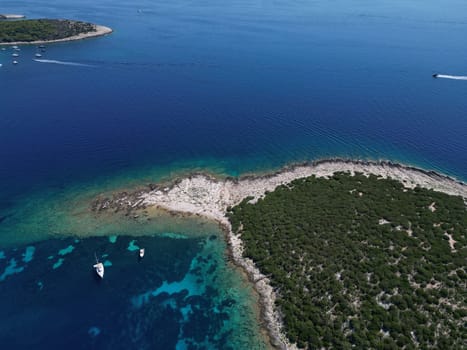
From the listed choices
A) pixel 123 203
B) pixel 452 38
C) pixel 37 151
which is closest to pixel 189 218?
pixel 123 203

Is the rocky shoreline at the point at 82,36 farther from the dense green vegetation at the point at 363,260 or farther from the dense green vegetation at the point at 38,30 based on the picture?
the dense green vegetation at the point at 363,260

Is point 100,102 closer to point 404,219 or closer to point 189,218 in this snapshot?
point 189,218

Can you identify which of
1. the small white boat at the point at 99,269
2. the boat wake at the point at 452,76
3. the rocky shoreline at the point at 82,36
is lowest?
the small white boat at the point at 99,269

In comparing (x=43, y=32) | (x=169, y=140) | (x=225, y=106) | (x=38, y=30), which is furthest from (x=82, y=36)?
(x=169, y=140)

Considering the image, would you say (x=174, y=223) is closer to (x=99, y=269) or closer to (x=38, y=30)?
(x=99, y=269)

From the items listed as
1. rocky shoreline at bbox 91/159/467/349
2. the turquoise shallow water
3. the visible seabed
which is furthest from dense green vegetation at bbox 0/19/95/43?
the turquoise shallow water

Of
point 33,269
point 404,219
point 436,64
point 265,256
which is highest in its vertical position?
point 436,64

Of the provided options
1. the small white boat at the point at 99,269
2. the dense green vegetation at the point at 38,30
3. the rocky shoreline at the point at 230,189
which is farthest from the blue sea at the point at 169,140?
the dense green vegetation at the point at 38,30
